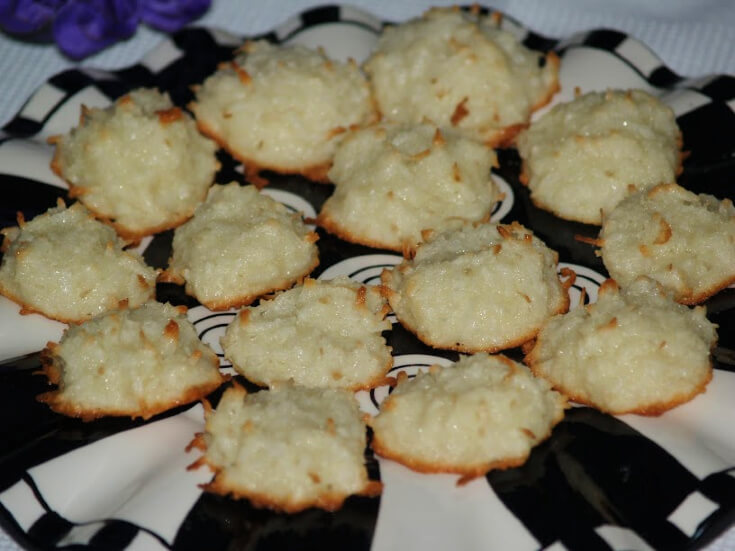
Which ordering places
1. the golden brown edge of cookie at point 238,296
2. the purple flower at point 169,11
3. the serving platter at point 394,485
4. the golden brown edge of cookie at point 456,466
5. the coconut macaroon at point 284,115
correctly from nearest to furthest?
the serving platter at point 394,485 < the golden brown edge of cookie at point 456,466 < the golden brown edge of cookie at point 238,296 < the coconut macaroon at point 284,115 < the purple flower at point 169,11

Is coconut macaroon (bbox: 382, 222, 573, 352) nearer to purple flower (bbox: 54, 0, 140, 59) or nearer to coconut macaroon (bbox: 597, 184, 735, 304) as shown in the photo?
coconut macaroon (bbox: 597, 184, 735, 304)

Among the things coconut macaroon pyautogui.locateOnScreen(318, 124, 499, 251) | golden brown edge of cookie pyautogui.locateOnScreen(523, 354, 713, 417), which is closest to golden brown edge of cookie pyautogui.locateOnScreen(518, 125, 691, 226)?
coconut macaroon pyautogui.locateOnScreen(318, 124, 499, 251)

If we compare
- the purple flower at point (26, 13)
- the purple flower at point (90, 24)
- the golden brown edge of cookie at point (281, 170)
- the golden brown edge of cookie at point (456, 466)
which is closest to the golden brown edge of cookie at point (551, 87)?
the golden brown edge of cookie at point (281, 170)

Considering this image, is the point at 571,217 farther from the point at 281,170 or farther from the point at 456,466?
the point at 456,466

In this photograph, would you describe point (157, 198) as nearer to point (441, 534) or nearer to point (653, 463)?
point (441, 534)

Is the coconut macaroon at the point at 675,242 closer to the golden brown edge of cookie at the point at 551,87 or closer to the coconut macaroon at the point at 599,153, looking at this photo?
the coconut macaroon at the point at 599,153

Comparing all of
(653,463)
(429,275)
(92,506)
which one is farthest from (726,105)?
(92,506)

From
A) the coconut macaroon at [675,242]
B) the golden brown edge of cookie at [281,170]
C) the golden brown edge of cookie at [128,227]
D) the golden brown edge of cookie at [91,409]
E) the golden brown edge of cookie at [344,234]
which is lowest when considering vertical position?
the golden brown edge of cookie at [91,409]
